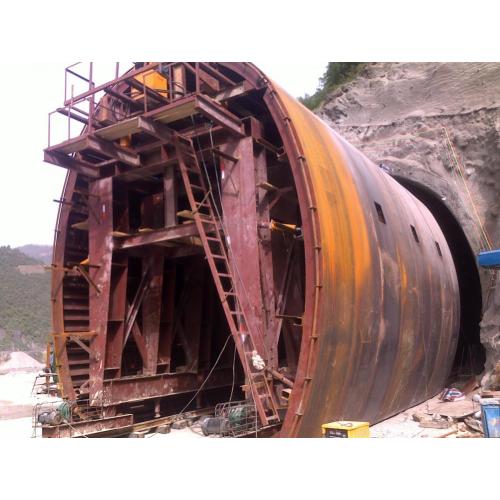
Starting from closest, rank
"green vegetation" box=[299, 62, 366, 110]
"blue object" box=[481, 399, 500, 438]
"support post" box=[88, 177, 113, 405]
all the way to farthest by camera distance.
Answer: "blue object" box=[481, 399, 500, 438] → "support post" box=[88, 177, 113, 405] → "green vegetation" box=[299, 62, 366, 110]

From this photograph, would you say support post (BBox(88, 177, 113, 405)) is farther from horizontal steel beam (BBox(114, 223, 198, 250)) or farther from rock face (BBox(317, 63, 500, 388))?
rock face (BBox(317, 63, 500, 388))

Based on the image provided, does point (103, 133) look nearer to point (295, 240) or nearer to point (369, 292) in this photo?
point (295, 240)

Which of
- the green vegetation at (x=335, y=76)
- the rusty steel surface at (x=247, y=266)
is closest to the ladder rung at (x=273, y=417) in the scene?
the rusty steel surface at (x=247, y=266)

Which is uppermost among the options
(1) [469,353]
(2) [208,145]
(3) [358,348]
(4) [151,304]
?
(2) [208,145]

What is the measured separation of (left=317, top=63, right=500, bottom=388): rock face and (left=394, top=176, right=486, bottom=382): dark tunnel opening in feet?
1.28

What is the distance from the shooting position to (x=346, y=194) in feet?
28.0

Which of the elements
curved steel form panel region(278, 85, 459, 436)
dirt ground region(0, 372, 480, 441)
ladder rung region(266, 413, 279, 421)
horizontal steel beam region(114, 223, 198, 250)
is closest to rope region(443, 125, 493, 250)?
dirt ground region(0, 372, 480, 441)

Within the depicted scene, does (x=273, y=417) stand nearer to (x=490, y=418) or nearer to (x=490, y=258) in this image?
(x=490, y=418)

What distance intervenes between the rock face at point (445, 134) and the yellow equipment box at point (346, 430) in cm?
1006

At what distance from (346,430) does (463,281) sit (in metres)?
17.2

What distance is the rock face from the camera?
17.4 metres
